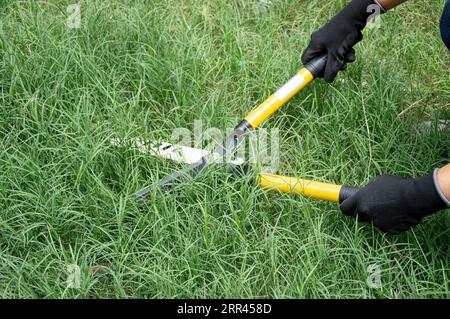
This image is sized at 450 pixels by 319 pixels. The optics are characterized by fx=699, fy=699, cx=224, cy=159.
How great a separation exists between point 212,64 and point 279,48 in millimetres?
361

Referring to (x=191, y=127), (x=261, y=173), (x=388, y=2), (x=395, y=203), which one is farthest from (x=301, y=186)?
(x=388, y=2)

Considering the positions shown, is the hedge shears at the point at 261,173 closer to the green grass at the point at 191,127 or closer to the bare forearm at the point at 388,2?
the green grass at the point at 191,127

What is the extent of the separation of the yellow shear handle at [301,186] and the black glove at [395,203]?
0.09 metres

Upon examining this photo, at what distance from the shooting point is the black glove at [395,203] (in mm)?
2457

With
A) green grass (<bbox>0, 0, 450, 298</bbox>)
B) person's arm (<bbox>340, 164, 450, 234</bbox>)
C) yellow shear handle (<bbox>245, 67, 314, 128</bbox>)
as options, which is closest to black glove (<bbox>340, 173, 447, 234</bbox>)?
person's arm (<bbox>340, 164, 450, 234</bbox>)

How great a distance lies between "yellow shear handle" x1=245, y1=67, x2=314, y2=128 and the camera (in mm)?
3020

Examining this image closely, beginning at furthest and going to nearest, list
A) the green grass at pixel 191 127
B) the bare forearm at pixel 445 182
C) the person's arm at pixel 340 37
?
the person's arm at pixel 340 37 → the green grass at pixel 191 127 → the bare forearm at pixel 445 182

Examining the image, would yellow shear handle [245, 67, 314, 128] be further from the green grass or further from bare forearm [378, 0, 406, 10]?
bare forearm [378, 0, 406, 10]

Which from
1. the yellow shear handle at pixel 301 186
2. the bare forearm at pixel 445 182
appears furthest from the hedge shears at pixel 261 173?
the bare forearm at pixel 445 182

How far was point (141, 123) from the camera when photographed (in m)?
3.11

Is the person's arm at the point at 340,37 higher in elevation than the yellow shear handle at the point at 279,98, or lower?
higher
